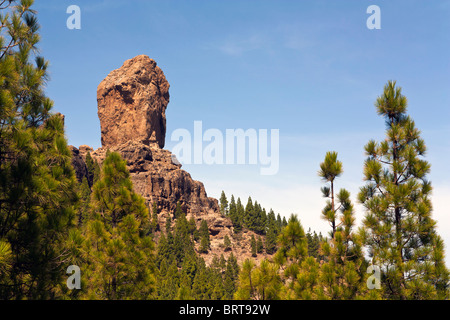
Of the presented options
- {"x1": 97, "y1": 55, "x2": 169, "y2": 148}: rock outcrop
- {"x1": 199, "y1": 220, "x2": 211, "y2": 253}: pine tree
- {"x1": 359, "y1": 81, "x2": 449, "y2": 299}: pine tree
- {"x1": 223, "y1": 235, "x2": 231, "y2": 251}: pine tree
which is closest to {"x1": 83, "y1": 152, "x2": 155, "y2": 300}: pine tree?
{"x1": 359, "y1": 81, "x2": 449, "y2": 299}: pine tree

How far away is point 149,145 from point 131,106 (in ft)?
59.2

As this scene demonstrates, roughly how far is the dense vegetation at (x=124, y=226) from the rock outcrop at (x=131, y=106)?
131645 mm

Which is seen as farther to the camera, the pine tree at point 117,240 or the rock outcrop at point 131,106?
the rock outcrop at point 131,106

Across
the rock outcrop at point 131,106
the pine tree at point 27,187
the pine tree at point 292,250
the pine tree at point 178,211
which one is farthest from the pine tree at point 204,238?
the pine tree at point 27,187

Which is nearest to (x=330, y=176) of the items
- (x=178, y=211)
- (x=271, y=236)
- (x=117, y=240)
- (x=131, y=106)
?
(x=117, y=240)

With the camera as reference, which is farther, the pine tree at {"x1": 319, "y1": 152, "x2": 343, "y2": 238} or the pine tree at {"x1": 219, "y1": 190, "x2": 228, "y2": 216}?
Result: the pine tree at {"x1": 219, "y1": 190, "x2": 228, "y2": 216}

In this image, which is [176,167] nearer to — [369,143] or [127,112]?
[127,112]

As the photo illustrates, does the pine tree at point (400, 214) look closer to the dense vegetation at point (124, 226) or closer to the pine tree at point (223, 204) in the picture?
the dense vegetation at point (124, 226)

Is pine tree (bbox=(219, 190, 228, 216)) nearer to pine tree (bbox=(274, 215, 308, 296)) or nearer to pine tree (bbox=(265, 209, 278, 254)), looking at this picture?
pine tree (bbox=(265, 209, 278, 254))

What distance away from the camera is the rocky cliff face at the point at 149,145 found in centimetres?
12788

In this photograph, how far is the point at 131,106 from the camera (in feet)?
490

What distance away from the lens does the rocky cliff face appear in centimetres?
12788

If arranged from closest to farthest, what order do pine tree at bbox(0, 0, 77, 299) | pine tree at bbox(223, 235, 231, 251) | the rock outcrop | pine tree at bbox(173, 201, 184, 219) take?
pine tree at bbox(0, 0, 77, 299), pine tree at bbox(223, 235, 231, 251), pine tree at bbox(173, 201, 184, 219), the rock outcrop

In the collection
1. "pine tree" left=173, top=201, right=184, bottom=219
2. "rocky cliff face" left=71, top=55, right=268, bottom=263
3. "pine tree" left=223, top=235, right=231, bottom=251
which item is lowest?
"pine tree" left=223, top=235, right=231, bottom=251
